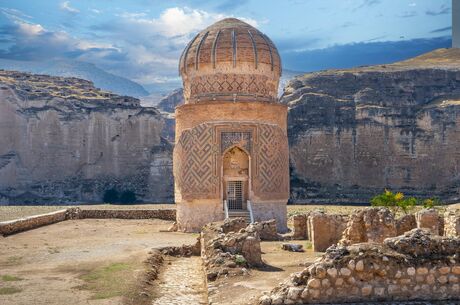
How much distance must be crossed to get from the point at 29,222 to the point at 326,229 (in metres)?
10.8

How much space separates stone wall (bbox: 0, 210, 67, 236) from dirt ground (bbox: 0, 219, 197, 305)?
0.41 meters

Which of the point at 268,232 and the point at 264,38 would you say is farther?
the point at 264,38

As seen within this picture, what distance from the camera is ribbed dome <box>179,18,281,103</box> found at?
1864 centimetres

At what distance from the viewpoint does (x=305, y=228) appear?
1505cm

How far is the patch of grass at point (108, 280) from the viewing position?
23.9ft

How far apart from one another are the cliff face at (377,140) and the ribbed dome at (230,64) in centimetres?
2869

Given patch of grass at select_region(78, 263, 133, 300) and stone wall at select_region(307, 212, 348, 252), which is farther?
stone wall at select_region(307, 212, 348, 252)

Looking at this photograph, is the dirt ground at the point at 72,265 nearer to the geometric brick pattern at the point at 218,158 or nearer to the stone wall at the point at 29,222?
the stone wall at the point at 29,222

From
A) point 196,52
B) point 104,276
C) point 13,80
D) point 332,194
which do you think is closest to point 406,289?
point 104,276

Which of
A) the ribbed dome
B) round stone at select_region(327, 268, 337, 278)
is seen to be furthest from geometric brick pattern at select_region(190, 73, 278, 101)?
round stone at select_region(327, 268, 337, 278)

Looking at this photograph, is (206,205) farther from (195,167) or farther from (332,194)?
(332,194)

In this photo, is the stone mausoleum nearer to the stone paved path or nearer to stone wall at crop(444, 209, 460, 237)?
the stone paved path

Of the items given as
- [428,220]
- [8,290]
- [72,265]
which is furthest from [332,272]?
[428,220]

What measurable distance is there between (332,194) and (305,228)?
3339 centimetres
